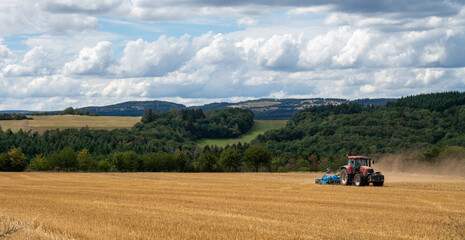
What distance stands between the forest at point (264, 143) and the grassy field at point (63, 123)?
6.66m

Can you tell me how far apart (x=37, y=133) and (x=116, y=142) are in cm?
2636

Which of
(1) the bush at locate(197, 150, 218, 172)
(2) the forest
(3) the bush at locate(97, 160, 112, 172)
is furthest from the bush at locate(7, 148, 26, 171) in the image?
(1) the bush at locate(197, 150, 218, 172)

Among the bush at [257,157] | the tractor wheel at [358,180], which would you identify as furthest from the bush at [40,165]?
the tractor wheel at [358,180]

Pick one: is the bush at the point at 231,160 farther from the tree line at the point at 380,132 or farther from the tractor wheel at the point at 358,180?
the tractor wheel at the point at 358,180

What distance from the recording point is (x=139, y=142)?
162 m

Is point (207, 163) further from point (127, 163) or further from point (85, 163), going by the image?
point (85, 163)

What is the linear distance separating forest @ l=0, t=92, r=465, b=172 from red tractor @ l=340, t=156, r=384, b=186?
36.8 m

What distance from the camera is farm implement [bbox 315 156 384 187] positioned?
40562mm

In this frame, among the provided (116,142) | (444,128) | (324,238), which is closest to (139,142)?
(116,142)

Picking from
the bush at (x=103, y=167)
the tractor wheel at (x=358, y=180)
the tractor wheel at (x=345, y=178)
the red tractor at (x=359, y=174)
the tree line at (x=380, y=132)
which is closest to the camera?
the red tractor at (x=359, y=174)

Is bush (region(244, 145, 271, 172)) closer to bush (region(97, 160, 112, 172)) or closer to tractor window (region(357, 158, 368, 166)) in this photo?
bush (region(97, 160, 112, 172))

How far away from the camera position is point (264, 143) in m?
180

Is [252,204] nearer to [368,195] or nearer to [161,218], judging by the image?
[161,218]

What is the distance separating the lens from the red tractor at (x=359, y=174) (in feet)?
133
